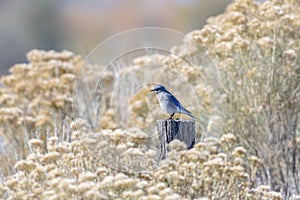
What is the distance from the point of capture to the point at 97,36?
22.8 m

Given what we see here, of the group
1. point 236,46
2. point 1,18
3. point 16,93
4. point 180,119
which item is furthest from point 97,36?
point 180,119

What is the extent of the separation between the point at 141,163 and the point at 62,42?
71.4ft

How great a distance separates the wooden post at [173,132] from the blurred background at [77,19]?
17.7m

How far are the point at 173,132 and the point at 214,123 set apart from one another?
1113mm

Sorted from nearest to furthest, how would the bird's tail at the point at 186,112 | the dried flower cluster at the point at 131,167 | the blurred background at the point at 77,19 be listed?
the dried flower cluster at the point at 131,167 → the bird's tail at the point at 186,112 → the blurred background at the point at 77,19

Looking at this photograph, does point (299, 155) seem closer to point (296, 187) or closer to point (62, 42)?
point (296, 187)

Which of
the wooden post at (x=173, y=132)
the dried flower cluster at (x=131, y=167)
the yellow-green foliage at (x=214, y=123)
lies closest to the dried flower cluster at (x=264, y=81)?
the yellow-green foliage at (x=214, y=123)

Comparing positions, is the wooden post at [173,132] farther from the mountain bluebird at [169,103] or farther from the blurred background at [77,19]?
the blurred background at [77,19]

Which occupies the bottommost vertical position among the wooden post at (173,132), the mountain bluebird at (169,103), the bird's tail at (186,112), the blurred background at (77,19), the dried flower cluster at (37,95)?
the wooden post at (173,132)

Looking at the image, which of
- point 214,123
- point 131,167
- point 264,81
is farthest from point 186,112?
point 264,81

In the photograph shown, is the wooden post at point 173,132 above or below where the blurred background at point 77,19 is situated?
below

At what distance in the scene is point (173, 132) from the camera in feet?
13.5

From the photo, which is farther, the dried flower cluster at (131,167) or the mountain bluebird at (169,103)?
the mountain bluebird at (169,103)

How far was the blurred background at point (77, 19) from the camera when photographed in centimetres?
2375
